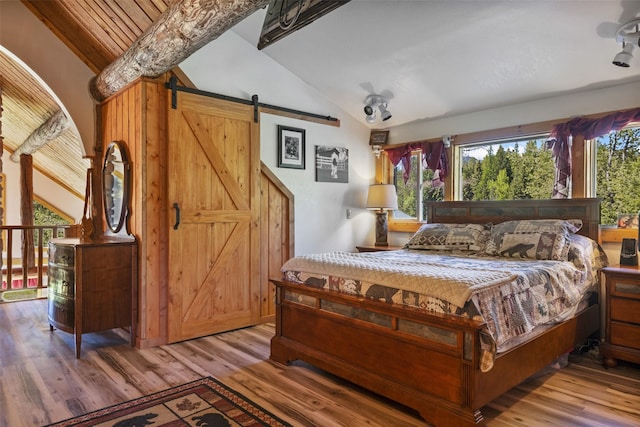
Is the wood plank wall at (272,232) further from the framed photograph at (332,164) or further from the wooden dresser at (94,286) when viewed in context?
the wooden dresser at (94,286)

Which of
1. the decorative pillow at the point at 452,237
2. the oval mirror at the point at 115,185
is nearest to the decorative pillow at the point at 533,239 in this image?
the decorative pillow at the point at 452,237

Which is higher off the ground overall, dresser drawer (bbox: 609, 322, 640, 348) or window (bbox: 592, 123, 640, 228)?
window (bbox: 592, 123, 640, 228)

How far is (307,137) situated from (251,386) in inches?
109

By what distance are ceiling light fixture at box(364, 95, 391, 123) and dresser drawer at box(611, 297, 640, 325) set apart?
2.60 m

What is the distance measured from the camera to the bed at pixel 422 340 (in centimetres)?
196

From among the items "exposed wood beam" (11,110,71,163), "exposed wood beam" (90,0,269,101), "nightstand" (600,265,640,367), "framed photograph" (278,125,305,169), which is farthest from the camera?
"exposed wood beam" (11,110,71,163)

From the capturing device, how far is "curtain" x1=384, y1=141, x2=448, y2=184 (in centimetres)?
452

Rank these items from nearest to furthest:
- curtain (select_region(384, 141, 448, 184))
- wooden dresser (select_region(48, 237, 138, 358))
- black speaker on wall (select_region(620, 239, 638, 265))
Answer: black speaker on wall (select_region(620, 239, 638, 265)) < wooden dresser (select_region(48, 237, 138, 358)) < curtain (select_region(384, 141, 448, 184))

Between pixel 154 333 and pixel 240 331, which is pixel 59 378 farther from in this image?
pixel 240 331

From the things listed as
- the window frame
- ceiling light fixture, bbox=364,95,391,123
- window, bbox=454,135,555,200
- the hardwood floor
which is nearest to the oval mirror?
the hardwood floor

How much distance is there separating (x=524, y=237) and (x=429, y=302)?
1.61 metres

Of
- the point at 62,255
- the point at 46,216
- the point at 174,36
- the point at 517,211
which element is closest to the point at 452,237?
the point at 517,211

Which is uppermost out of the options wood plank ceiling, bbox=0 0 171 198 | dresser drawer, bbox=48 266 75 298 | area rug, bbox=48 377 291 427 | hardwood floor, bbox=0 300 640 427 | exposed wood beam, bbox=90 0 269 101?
wood plank ceiling, bbox=0 0 171 198

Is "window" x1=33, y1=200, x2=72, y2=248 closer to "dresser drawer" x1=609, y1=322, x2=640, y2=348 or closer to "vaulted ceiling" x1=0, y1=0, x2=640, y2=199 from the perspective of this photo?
"vaulted ceiling" x1=0, y1=0, x2=640, y2=199
